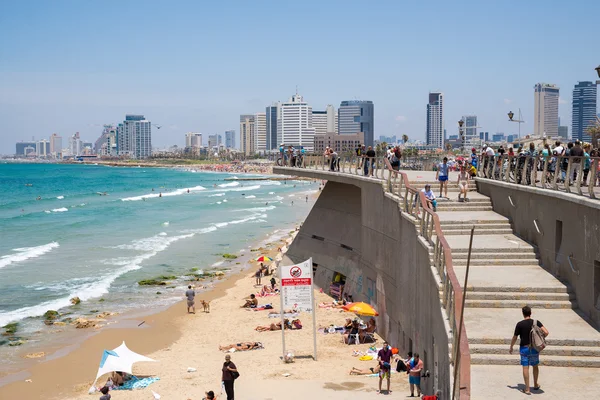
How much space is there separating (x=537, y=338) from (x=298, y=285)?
9059 mm

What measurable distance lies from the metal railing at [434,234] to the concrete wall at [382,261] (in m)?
0.29

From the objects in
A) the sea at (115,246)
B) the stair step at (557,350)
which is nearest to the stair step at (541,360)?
the stair step at (557,350)

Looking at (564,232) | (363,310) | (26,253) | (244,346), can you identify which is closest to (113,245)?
(26,253)

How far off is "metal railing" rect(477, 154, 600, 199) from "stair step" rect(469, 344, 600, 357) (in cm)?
339

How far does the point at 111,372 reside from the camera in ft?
69.1

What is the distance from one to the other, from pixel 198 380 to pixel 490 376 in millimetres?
10520

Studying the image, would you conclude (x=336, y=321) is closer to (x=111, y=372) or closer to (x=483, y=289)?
(x=111, y=372)

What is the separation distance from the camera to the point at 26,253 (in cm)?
4897

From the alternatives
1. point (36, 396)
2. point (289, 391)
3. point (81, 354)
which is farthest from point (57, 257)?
point (289, 391)

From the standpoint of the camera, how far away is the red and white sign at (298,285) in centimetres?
1909

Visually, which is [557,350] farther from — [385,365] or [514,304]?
[385,365]

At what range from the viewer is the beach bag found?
10852 mm

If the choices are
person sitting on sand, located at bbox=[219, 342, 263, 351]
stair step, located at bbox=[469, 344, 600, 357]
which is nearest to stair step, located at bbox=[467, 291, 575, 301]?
stair step, located at bbox=[469, 344, 600, 357]

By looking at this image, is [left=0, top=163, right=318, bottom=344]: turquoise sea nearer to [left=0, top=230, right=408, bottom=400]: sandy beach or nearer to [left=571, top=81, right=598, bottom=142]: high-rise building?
[left=0, top=230, right=408, bottom=400]: sandy beach
